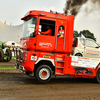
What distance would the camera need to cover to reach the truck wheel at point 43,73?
714 cm

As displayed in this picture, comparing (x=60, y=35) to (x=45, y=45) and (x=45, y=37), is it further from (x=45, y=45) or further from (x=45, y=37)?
(x=45, y=45)

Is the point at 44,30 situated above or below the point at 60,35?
above

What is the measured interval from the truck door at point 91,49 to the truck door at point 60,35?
2.11 meters

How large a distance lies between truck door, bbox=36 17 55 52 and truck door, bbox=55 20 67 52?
0.61 feet

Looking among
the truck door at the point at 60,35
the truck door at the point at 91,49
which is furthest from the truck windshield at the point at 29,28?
the truck door at the point at 91,49

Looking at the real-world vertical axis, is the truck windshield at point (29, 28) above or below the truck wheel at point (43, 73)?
above

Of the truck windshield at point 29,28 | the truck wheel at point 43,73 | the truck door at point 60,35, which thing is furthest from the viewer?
the truck door at point 60,35

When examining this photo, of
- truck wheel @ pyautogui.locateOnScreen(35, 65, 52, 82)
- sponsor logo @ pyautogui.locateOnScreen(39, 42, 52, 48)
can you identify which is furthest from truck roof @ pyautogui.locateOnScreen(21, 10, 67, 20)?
truck wheel @ pyautogui.locateOnScreen(35, 65, 52, 82)

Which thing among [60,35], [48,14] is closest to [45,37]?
[60,35]

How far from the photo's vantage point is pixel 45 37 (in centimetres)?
726

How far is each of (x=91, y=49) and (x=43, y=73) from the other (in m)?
3.45

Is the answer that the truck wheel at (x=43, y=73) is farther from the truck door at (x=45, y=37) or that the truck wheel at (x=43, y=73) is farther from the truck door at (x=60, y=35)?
the truck door at (x=60, y=35)

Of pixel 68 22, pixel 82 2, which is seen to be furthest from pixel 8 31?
pixel 68 22

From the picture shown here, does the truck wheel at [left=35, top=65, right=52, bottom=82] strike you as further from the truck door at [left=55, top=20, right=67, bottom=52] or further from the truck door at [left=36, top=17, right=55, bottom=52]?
the truck door at [left=55, top=20, right=67, bottom=52]
